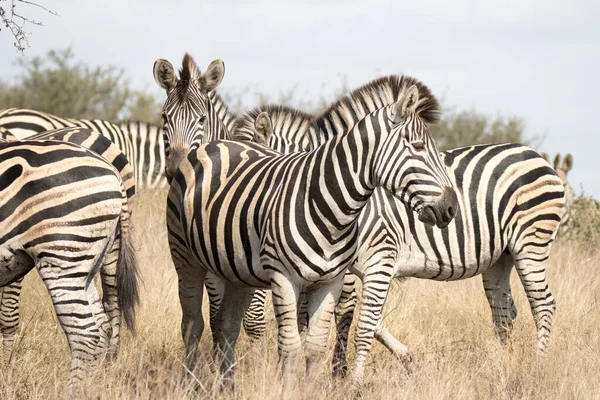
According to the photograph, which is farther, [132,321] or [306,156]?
[132,321]

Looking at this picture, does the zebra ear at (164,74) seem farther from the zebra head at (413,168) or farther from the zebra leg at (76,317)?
the zebra head at (413,168)

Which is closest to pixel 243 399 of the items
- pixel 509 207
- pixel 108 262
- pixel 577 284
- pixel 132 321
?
pixel 132 321

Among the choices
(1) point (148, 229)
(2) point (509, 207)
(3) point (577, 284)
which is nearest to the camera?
(2) point (509, 207)

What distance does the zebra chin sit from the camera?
512 cm

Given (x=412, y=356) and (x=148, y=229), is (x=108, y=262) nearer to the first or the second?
(x=412, y=356)

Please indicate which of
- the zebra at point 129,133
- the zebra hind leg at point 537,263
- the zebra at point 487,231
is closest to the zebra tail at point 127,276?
the zebra at point 487,231

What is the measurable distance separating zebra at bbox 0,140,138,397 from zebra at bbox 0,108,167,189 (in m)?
5.34

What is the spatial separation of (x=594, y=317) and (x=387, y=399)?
4040 mm

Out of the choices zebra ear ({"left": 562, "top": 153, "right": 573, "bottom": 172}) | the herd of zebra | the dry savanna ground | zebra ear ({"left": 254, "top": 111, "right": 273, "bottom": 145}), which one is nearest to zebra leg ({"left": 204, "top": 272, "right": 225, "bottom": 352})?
the herd of zebra

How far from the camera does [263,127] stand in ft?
26.5

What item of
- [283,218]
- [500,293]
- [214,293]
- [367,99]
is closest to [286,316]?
[283,218]

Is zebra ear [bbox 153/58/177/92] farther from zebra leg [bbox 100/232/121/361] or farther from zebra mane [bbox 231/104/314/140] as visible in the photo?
zebra leg [bbox 100/232/121/361]

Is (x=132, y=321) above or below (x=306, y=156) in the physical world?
below

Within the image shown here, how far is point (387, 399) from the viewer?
527 cm
